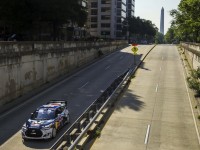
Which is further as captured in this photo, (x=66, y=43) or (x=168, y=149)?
(x=66, y=43)

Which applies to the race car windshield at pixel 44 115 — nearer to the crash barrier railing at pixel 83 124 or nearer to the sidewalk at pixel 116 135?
the crash barrier railing at pixel 83 124

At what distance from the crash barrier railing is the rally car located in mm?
1631

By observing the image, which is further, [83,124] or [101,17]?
[101,17]

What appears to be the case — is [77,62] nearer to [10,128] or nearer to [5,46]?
[5,46]

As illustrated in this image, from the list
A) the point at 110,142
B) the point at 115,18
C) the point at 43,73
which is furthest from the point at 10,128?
the point at 115,18

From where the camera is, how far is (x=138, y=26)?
7441 inches

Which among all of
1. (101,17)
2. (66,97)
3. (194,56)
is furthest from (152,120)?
(101,17)

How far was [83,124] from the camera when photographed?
74.4 ft

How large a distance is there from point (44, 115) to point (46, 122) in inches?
47.6

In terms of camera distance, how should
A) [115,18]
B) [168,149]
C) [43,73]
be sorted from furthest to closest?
1. [115,18]
2. [43,73]
3. [168,149]

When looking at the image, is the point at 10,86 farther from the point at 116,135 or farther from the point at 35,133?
the point at 116,135

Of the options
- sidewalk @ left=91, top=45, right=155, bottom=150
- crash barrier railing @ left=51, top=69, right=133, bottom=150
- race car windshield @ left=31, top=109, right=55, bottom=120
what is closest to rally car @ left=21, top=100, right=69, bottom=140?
race car windshield @ left=31, top=109, right=55, bottom=120

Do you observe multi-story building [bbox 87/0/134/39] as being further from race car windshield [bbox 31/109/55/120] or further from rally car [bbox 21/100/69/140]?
race car windshield [bbox 31/109/55/120]

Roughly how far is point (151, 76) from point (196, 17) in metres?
13.7
